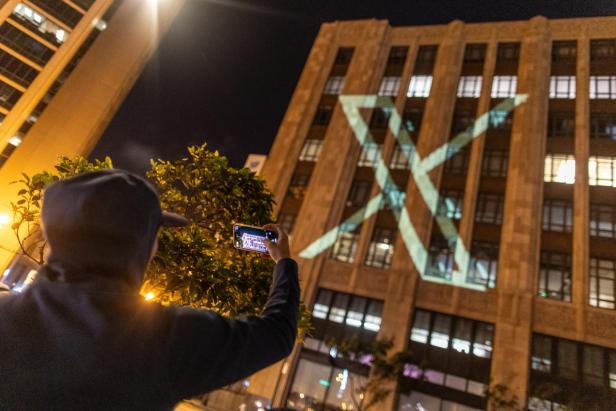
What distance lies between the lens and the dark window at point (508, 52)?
32862mm

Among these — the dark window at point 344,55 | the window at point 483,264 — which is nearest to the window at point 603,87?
the window at point 483,264

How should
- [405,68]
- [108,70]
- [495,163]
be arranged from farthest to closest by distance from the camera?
[108,70] → [405,68] → [495,163]

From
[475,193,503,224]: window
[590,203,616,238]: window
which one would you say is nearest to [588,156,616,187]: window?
[590,203,616,238]: window

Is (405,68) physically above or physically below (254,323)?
above

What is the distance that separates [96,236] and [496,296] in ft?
89.9

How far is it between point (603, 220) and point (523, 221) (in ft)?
16.4

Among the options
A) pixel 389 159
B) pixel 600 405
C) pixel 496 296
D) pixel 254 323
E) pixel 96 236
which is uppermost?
pixel 389 159

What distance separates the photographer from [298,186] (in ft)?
109

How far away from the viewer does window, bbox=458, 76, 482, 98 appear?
3262 cm

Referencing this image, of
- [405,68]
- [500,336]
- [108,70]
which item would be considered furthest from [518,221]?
[108,70]

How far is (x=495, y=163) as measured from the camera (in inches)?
1160

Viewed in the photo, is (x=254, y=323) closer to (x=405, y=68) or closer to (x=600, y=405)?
(x=600, y=405)

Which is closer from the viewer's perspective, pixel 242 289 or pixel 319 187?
pixel 242 289

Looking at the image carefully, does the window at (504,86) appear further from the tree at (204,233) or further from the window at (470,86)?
the tree at (204,233)
